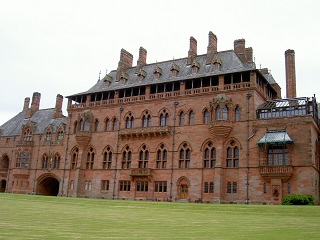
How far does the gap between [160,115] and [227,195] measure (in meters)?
13.5

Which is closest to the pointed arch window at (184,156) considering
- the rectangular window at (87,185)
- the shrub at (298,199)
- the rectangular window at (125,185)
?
the rectangular window at (125,185)

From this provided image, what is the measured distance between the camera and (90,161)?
51688 mm

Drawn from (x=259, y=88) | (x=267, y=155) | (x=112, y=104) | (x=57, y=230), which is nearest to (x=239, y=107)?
(x=259, y=88)

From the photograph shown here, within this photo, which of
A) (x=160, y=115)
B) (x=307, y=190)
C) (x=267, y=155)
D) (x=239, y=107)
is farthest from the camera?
(x=160, y=115)

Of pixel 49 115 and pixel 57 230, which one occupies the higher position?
pixel 49 115

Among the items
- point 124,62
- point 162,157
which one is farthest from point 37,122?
point 162,157

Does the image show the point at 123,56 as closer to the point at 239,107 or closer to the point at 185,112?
the point at 185,112

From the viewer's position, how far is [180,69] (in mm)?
49688

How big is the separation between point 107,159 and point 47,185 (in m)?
15.4

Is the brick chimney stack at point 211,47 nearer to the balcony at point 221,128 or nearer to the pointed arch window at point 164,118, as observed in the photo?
the pointed arch window at point 164,118

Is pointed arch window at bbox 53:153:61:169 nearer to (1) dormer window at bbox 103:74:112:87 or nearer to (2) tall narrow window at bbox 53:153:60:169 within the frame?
(2) tall narrow window at bbox 53:153:60:169

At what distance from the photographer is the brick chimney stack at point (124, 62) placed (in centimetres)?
5607

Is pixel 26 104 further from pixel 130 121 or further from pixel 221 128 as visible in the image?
pixel 221 128

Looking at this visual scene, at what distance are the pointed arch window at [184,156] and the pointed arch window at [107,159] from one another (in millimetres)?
10951
